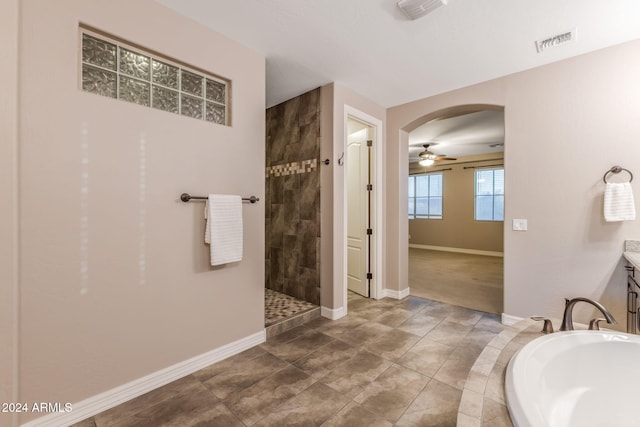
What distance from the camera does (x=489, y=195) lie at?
23.7 ft

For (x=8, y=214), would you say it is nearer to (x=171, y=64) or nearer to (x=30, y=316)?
(x=30, y=316)

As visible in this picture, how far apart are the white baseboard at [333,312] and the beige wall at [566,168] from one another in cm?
175

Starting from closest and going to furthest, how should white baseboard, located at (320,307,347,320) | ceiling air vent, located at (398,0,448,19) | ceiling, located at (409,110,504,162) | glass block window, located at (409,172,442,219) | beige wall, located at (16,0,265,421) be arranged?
beige wall, located at (16,0,265,421) → ceiling air vent, located at (398,0,448,19) → white baseboard, located at (320,307,347,320) → ceiling, located at (409,110,504,162) → glass block window, located at (409,172,442,219)

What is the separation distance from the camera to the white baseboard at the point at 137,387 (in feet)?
4.96

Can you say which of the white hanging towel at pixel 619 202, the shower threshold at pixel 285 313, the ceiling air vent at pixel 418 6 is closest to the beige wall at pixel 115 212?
the shower threshold at pixel 285 313

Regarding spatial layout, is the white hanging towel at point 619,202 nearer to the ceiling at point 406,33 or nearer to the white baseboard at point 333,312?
the ceiling at point 406,33

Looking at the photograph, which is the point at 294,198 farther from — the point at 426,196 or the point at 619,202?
the point at 426,196

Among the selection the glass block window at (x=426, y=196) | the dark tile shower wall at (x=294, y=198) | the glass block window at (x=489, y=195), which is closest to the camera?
the dark tile shower wall at (x=294, y=198)

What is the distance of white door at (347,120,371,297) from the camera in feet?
12.5

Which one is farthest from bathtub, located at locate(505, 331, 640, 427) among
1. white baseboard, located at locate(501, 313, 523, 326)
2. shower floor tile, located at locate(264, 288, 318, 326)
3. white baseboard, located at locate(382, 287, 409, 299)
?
white baseboard, located at locate(382, 287, 409, 299)

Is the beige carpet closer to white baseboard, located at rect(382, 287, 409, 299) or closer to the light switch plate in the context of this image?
white baseboard, located at rect(382, 287, 409, 299)

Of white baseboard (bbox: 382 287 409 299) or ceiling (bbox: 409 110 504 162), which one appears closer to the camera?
white baseboard (bbox: 382 287 409 299)

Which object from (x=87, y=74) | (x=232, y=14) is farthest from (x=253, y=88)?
(x=87, y=74)

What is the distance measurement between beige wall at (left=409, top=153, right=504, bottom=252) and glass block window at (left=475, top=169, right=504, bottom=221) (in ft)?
0.39
